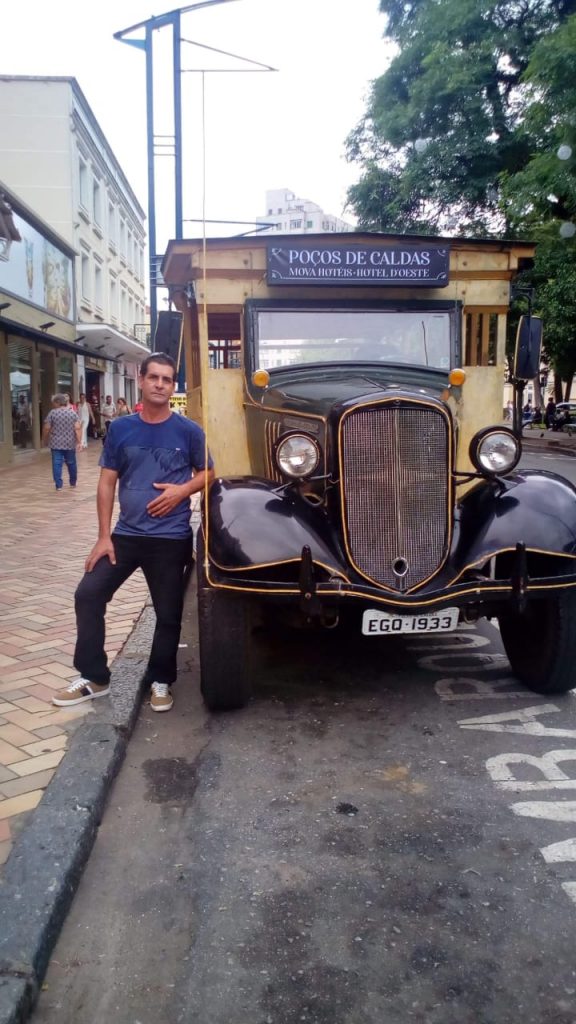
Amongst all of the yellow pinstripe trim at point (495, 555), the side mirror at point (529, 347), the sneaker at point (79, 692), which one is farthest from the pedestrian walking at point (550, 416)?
the sneaker at point (79, 692)

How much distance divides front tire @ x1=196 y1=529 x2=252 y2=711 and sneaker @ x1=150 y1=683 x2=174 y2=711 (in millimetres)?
261

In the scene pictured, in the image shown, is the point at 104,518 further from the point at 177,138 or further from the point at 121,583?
the point at 177,138

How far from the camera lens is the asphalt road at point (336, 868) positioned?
2289mm

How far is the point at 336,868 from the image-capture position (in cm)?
289

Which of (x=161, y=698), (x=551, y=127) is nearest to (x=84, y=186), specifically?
(x=551, y=127)

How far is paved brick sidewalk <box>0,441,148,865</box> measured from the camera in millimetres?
3396

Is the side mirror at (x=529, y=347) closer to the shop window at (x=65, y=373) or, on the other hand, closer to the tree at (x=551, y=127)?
the tree at (x=551, y=127)

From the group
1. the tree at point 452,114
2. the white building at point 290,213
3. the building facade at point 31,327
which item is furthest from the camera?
the tree at point 452,114

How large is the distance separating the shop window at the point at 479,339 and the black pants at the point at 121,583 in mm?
2562

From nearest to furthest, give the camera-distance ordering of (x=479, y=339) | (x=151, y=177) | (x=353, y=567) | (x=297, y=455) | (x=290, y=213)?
(x=353, y=567)
(x=297, y=455)
(x=479, y=339)
(x=290, y=213)
(x=151, y=177)

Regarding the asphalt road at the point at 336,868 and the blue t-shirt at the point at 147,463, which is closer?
the asphalt road at the point at 336,868

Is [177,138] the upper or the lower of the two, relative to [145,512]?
upper

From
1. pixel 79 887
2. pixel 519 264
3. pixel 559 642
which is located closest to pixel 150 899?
pixel 79 887

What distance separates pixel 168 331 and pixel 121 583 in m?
2.02
